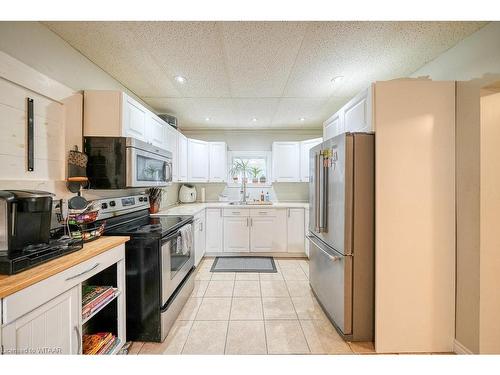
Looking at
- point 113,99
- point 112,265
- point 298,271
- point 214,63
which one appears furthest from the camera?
point 298,271

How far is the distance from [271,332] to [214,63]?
2480 mm

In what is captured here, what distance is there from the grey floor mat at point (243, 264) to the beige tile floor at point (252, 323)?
13.4 inches

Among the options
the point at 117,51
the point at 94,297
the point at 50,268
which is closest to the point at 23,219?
the point at 50,268

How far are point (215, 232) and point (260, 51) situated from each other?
2.87m

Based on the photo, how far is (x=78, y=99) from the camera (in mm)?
1798

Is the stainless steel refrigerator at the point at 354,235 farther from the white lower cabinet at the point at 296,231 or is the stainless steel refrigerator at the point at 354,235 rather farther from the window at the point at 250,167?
the window at the point at 250,167

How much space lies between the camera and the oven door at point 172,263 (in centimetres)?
180

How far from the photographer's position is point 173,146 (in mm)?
3219

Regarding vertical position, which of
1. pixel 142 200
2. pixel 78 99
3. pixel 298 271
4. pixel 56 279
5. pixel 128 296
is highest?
pixel 78 99

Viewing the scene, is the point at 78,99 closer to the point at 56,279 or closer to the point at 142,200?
the point at 142,200

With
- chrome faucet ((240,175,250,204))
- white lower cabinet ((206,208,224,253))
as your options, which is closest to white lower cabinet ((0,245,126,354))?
white lower cabinet ((206,208,224,253))

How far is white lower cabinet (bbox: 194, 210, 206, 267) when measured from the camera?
3213 millimetres

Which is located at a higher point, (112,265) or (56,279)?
(56,279)
